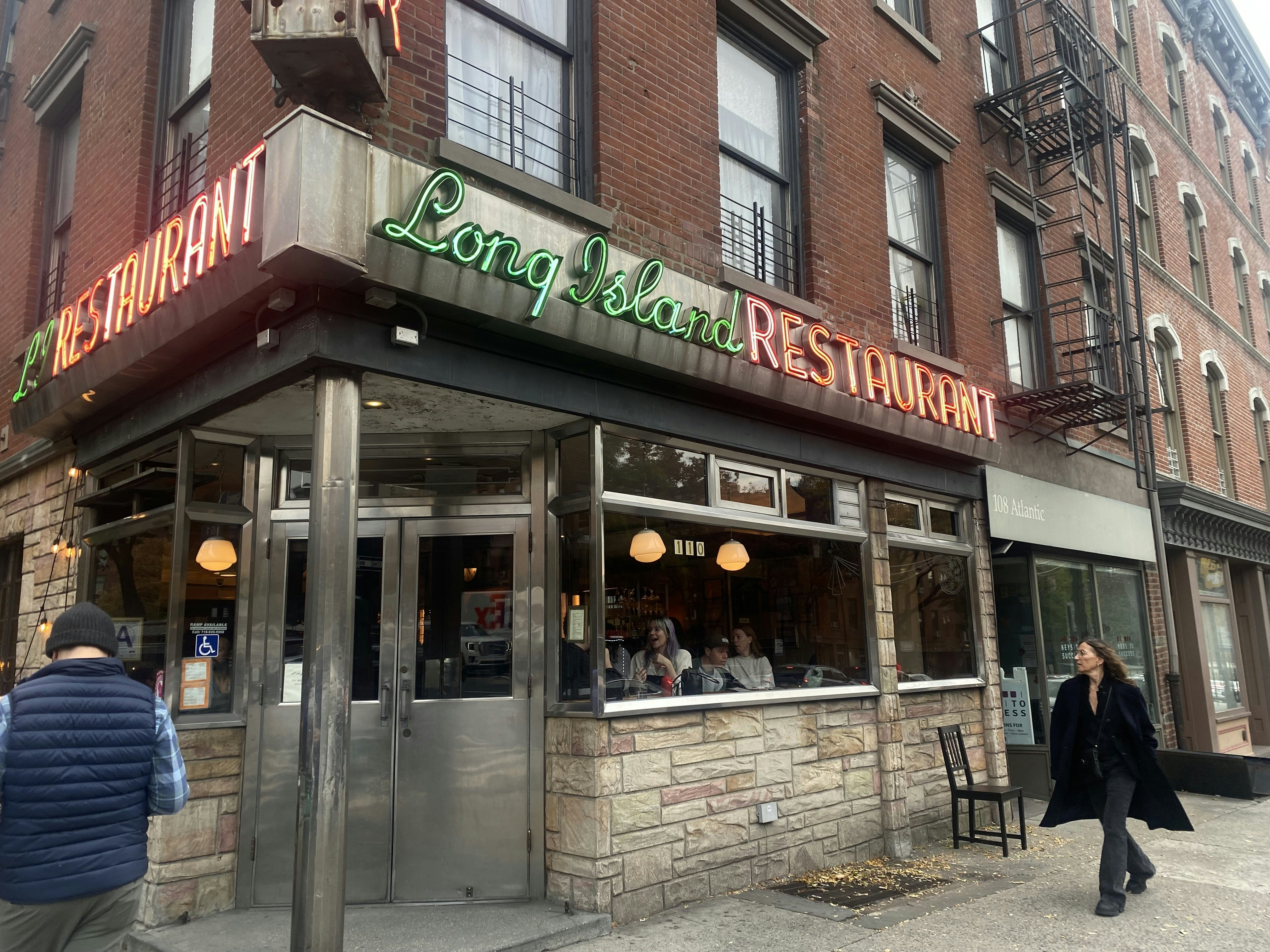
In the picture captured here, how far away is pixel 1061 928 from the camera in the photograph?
6.06m

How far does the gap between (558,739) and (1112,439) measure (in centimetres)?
1030

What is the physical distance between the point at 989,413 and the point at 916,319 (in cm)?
129

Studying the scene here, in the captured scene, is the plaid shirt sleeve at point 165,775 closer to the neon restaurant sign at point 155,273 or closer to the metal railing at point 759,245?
the neon restaurant sign at point 155,273

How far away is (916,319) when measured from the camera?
1034 centimetres

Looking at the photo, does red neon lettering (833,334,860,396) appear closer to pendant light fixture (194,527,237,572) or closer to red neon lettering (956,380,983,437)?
red neon lettering (956,380,983,437)

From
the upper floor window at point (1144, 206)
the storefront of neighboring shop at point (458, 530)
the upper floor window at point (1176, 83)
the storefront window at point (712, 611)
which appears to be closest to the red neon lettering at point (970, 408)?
the storefront of neighboring shop at point (458, 530)

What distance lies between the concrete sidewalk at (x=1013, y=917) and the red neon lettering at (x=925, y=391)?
3.93 metres

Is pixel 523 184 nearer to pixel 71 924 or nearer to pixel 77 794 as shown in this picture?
pixel 77 794

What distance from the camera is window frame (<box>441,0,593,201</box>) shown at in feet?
22.7

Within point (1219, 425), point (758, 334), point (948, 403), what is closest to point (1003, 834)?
point (948, 403)

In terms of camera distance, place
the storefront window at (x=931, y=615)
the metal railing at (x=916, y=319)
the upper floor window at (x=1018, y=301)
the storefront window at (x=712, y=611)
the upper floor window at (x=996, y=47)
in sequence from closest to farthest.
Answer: the storefront window at (x=712, y=611) < the storefront window at (x=931, y=615) < the metal railing at (x=916, y=319) < the upper floor window at (x=1018, y=301) < the upper floor window at (x=996, y=47)

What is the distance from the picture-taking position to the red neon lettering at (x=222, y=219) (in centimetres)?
518

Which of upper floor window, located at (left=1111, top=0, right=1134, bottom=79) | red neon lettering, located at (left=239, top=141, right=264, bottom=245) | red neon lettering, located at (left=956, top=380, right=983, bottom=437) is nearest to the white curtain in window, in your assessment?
red neon lettering, located at (left=239, top=141, right=264, bottom=245)

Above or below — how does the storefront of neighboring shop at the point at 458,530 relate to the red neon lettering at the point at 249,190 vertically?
below
